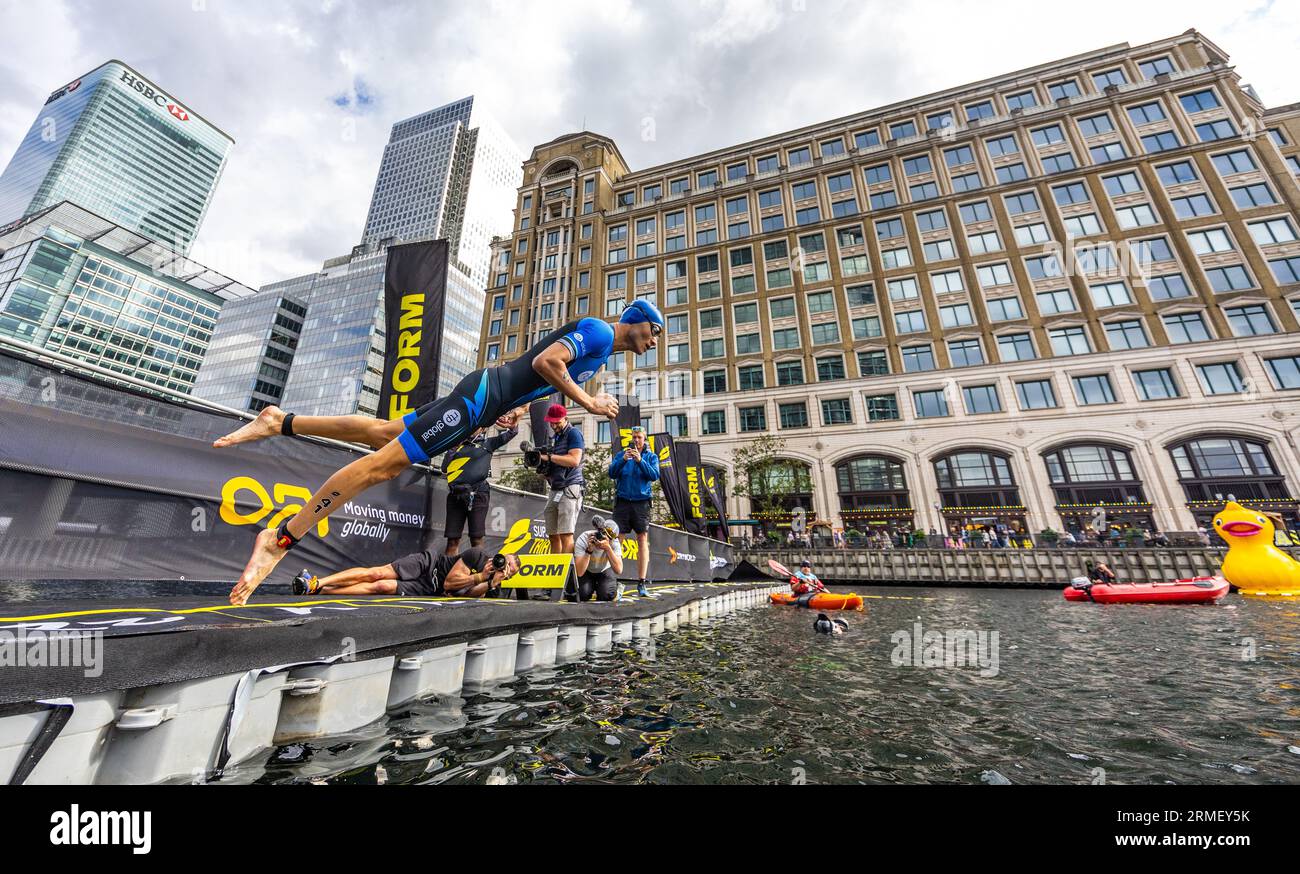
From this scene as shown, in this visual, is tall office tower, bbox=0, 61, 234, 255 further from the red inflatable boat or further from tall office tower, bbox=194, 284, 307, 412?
the red inflatable boat

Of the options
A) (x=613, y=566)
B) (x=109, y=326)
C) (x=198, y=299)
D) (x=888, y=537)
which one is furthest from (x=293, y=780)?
(x=198, y=299)

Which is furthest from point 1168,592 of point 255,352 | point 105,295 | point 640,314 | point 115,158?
point 115,158

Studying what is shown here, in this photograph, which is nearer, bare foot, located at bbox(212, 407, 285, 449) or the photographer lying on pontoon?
bare foot, located at bbox(212, 407, 285, 449)

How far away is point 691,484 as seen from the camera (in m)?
19.9

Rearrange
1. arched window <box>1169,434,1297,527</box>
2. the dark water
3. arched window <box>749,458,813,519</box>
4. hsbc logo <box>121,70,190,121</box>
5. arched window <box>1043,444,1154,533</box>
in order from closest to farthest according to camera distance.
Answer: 1. the dark water
2. arched window <box>1169,434,1297,527</box>
3. arched window <box>1043,444,1154,533</box>
4. arched window <box>749,458,813,519</box>
5. hsbc logo <box>121,70,190,121</box>

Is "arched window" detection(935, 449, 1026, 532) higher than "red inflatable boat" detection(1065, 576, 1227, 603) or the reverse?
higher

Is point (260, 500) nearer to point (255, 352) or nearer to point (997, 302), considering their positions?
point (997, 302)

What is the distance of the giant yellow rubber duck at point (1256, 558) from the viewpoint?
12.5 metres

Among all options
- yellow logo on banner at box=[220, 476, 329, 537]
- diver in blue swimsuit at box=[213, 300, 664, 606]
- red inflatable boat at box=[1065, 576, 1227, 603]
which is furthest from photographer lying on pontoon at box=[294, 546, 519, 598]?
red inflatable boat at box=[1065, 576, 1227, 603]

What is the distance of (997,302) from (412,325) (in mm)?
38716

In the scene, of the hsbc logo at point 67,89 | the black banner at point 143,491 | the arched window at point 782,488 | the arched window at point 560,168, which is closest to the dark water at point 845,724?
the black banner at point 143,491

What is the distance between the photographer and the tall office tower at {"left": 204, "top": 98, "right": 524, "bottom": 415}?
6938 cm

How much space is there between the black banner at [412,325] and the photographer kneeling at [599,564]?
11.3 feet

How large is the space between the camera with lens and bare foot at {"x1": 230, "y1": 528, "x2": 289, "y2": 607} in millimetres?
2910
